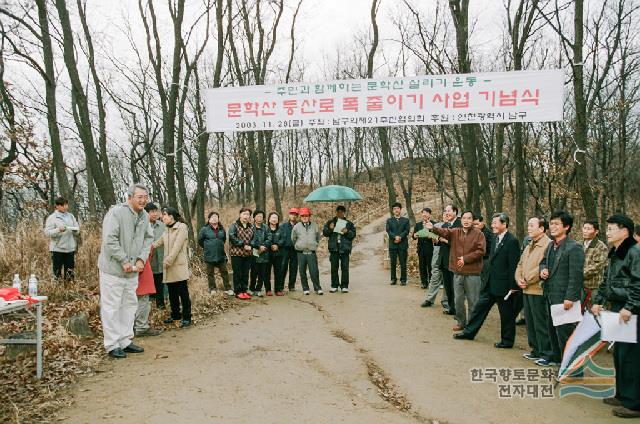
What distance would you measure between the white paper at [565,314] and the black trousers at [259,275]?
5602 mm

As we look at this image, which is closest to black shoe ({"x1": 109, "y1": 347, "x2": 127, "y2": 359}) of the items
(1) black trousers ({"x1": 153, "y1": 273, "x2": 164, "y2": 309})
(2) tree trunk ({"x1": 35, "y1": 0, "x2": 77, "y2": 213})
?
(1) black trousers ({"x1": 153, "y1": 273, "x2": 164, "y2": 309})

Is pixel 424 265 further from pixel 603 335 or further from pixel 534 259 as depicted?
pixel 603 335

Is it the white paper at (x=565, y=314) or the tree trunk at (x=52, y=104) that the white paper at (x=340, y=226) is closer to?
the white paper at (x=565, y=314)

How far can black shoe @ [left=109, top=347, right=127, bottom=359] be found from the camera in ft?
17.5

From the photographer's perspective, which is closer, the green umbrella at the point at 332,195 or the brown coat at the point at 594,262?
the brown coat at the point at 594,262

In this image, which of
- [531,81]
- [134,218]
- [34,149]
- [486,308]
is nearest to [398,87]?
[531,81]

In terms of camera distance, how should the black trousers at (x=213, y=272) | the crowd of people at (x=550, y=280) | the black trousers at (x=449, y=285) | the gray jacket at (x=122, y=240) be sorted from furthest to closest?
the black trousers at (x=213, y=272)
the black trousers at (x=449, y=285)
the gray jacket at (x=122, y=240)
the crowd of people at (x=550, y=280)

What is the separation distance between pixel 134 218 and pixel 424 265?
6.74 meters

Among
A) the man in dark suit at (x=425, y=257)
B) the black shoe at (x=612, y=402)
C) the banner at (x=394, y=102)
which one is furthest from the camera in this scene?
the man in dark suit at (x=425, y=257)

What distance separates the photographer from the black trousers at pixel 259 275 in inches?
364

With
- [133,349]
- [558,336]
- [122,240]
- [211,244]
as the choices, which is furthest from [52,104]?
[558,336]

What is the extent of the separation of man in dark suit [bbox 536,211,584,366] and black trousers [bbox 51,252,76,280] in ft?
25.5
